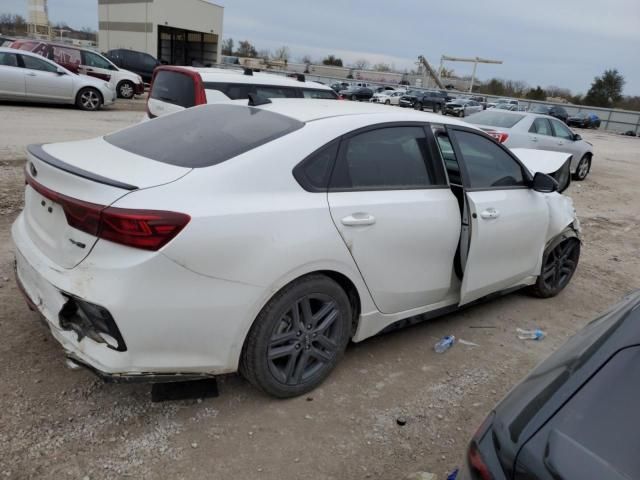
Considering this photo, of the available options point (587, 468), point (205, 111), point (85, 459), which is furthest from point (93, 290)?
point (587, 468)

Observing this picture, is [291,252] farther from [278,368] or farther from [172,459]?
[172,459]

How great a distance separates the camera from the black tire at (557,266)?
4.68 m

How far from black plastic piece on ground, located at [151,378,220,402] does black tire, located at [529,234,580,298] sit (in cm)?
314

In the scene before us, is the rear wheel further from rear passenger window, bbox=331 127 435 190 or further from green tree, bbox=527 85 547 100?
green tree, bbox=527 85 547 100

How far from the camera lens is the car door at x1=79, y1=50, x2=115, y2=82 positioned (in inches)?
714

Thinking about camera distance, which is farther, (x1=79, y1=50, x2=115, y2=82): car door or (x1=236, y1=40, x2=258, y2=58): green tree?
(x1=236, y1=40, x2=258, y2=58): green tree

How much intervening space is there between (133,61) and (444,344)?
2549 centimetres

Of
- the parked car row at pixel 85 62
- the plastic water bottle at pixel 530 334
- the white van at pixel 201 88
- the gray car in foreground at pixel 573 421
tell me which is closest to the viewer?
the gray car in foreground at pixel 573 421

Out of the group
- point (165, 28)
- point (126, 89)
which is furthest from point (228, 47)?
point (126, 89)

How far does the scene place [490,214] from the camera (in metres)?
3.66

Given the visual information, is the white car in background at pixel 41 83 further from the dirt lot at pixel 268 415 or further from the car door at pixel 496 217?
the car door at pixel 496 217

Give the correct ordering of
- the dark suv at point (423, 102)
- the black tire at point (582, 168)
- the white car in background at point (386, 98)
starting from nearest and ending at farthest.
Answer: the black tire at point (582, 168) → the dark suv at point (423, 102) → the white car in background at point (386, 98)

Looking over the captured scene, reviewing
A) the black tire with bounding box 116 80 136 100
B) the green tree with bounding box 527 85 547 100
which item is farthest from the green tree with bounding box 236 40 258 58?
the black tire with bounding box 116 80 136 100

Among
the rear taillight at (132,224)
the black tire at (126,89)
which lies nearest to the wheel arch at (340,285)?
the rear taillight at (132,224)
